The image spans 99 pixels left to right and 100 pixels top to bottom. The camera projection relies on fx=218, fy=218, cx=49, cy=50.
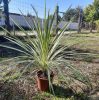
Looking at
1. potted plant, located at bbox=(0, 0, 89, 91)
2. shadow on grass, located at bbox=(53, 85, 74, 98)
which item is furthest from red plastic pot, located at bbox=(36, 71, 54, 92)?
shadow on grass, located at bbox=(53, 85, 74, 98)

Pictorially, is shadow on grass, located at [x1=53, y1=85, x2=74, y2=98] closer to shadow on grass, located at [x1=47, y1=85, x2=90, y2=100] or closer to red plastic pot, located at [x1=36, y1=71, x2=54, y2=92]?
shadow on grass, located at [x1=47, y1=85, x2=90, y2=100]

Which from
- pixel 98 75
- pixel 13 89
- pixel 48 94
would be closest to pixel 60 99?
pixel 48 94

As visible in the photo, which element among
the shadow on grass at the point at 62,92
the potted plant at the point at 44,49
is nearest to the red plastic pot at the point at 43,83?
the potted plant at the point at 44,49

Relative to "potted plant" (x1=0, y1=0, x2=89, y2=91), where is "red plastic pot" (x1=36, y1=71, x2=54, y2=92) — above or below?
below

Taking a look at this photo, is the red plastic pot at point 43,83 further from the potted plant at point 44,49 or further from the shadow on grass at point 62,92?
the shadow on grass at point 62,92

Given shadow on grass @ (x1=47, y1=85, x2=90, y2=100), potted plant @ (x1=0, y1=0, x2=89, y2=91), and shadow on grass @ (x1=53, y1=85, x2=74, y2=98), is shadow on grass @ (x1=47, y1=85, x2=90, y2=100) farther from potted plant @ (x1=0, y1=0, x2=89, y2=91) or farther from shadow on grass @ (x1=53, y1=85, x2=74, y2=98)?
potted plant @ (x1=0, y1=0, x2=89, y2=91)

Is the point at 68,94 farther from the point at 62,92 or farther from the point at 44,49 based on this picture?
the point at 44,49

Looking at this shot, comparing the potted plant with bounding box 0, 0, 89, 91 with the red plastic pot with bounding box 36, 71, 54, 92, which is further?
the red plastic pot with bounding box 36, 71, 54, 92

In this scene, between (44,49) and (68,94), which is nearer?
(44,49)

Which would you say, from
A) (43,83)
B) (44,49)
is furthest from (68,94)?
(44,49)

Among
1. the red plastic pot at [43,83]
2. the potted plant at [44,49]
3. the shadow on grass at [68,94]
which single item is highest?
the potted plant at [44,49]

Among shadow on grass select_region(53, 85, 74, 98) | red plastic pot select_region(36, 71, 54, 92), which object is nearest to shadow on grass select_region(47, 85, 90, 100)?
shadow on grass select_region(53, 85, 74, 98)

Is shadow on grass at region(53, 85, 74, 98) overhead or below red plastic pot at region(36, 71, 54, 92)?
below

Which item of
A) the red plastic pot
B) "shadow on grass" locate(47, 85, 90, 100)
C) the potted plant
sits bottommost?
"shadow on grass" locate(47, 85, 90, 100)
